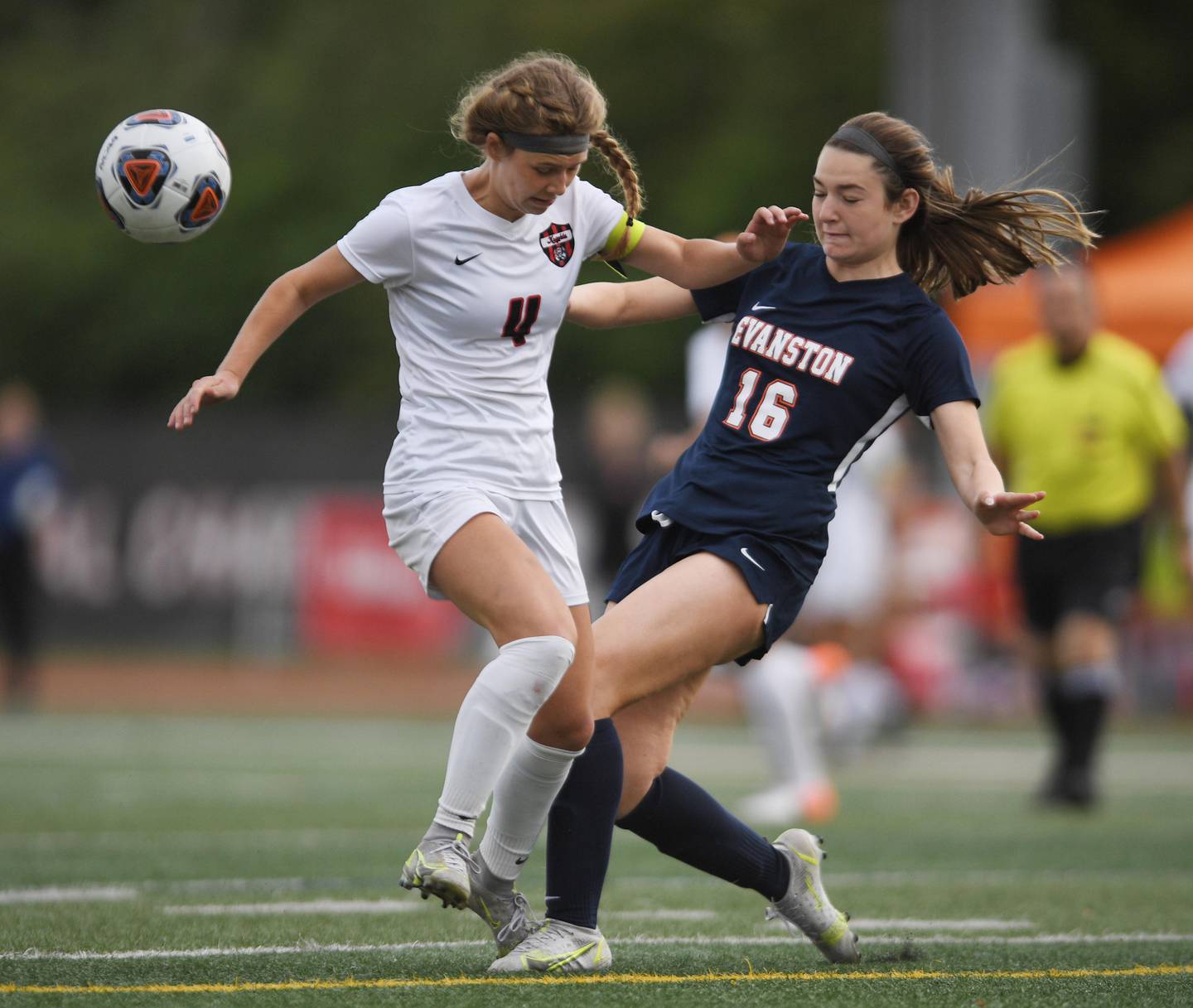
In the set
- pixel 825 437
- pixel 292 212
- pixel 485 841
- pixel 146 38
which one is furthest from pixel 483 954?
pixel 146 38

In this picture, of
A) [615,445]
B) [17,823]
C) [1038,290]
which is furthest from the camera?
[615,445]

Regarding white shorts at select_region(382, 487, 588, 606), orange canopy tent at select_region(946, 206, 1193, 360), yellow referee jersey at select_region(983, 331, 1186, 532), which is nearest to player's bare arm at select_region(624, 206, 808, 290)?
white shorts at select_region(382, 487, 588, 606)

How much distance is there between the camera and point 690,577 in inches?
185

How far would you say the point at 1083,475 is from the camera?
932 centimetres

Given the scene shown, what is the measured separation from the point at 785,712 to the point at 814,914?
432cm

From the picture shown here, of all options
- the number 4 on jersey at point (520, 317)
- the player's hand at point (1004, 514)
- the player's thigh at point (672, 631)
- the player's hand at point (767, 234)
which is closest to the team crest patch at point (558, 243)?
the number 4 on jersey at point (520, 317)

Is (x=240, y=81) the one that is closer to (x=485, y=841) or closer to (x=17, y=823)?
(x=17, y=823)

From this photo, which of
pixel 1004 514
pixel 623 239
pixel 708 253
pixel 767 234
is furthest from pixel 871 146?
pixel 1004 514

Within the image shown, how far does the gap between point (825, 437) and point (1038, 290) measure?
4798 millimetres

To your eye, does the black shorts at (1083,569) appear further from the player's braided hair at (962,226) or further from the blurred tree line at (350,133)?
the blurred tree line at (350,133)

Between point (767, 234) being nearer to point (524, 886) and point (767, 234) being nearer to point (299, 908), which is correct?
point (299, 908)

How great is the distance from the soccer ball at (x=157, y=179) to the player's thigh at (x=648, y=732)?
5.27 feet

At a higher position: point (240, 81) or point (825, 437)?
point (240, 81)

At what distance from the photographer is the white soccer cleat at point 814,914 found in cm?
487
